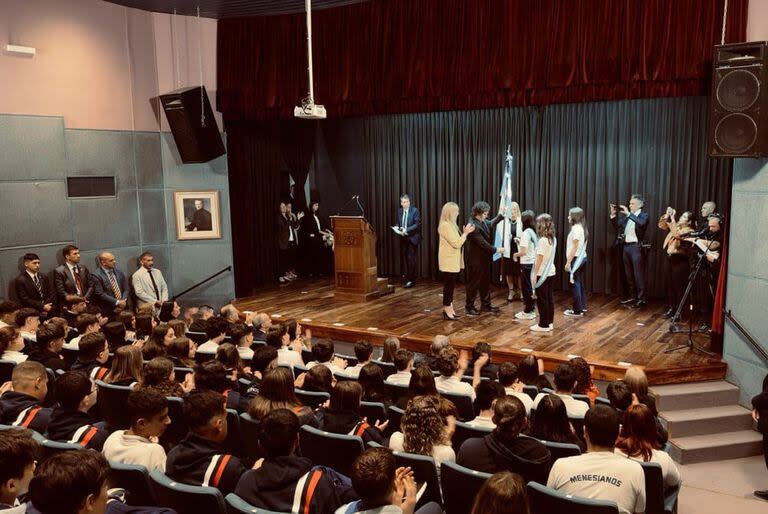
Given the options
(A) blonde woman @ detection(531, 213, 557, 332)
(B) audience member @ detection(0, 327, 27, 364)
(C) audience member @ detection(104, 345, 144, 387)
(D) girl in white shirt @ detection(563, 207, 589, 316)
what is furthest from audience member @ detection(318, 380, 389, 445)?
(D) girl in white shirt @ detection(563, 207, 589, 316)

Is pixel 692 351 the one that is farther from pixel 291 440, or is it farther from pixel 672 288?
pixel 291 440

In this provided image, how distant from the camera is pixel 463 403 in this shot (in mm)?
4656

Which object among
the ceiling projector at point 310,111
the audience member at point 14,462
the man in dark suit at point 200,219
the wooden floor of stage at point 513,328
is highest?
the ceiling projector at point 310,111

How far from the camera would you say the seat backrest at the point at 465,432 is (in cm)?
375

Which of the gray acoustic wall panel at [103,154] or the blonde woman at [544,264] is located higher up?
the gray acoustic wall panel at [103,154]

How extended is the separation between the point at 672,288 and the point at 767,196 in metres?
2.48

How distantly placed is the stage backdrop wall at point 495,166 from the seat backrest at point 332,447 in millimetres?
7267

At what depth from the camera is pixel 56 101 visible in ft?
28.9

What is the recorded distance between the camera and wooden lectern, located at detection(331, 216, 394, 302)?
9.83m

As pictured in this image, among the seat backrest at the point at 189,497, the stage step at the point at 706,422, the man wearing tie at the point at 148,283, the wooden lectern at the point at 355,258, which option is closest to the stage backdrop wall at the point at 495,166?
the man wearing tie at the point at 148,283

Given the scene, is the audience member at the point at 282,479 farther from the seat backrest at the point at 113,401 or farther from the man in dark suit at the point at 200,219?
the man in dark suit at the point at 200,219

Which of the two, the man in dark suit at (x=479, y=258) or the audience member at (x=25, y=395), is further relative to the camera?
the man in dark suit at (x=479, y=258)

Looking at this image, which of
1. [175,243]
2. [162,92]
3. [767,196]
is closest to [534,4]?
[767,196]

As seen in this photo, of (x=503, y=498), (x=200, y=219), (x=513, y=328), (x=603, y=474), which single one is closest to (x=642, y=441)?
(x=603, y=474)
